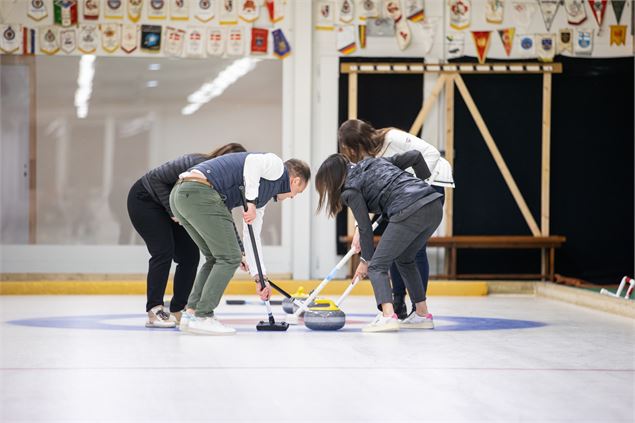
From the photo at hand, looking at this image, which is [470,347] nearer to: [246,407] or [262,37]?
[246,407]

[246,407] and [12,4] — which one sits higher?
[12,4]

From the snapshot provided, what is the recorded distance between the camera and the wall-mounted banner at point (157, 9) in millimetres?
9648

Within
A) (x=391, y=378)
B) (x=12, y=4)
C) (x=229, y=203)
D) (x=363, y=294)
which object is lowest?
(x=363, y=294)

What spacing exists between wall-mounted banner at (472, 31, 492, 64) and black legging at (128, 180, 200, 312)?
516 cm

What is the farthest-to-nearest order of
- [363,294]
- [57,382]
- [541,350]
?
[363,294], [541,350], [57,382]

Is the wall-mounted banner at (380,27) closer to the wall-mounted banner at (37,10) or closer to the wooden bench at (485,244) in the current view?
the wooden bench at (485,244)

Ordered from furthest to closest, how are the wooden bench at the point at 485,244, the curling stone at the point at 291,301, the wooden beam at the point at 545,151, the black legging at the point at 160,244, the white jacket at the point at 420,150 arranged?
the wooden beam at the point at 545,151 < the wooden bench at the point at 485,244 < the curling stone at the point at 291,301 < the white jacket at the point at 420,150 < the black legging at the point at 160,244

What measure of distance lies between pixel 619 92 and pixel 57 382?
7.80 m

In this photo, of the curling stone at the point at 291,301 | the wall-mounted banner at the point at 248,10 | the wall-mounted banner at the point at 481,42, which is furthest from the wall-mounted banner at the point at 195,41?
the curling stone at the point at 291,301

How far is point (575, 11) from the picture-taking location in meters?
9.88

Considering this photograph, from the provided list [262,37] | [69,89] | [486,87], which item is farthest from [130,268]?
[486,87]

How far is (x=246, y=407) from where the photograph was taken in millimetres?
2879

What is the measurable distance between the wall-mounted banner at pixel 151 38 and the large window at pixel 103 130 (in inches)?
5.5

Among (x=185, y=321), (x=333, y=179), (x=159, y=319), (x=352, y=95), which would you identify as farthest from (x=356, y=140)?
(x=352, y=95)
